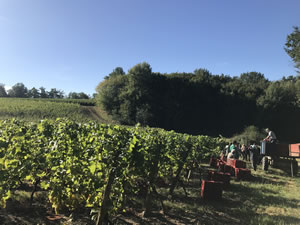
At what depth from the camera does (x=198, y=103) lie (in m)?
42.6

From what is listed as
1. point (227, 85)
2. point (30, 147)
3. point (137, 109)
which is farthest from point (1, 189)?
point (227, 85)

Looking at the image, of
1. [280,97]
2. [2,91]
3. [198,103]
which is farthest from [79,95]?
[280,97]

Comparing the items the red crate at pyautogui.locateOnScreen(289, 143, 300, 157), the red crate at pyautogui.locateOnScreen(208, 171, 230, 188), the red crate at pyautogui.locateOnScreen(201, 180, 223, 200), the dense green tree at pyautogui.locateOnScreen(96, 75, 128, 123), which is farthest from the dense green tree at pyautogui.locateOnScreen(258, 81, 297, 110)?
the red crate at pyautogui.locateOnScreen(201, 180, 223, 200)

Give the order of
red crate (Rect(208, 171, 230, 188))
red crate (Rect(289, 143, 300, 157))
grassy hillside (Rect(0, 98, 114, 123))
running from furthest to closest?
grassy hillside (Rect(0, 98, 114, 123))
red crate (Rect(289, 143, 300, 157))
red crate (Rect(208, 171, 230, 188))

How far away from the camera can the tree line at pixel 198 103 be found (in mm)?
37656

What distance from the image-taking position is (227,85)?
145 ft

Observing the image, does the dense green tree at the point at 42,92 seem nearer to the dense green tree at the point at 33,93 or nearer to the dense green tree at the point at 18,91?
the dense green tree at the point at 33,93

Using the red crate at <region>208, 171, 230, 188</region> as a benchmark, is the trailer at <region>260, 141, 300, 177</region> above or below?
above

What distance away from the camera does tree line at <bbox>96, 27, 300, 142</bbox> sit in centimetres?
3766

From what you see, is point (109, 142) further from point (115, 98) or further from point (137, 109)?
point (115, 98)

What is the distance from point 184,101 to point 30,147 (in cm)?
3883

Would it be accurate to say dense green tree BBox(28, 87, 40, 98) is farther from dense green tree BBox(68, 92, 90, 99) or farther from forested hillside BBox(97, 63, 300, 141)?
forested hillside BBox(97, 63, 300, 141)

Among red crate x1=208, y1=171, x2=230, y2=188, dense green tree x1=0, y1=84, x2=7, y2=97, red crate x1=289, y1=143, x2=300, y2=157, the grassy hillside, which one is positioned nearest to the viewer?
red crate x1=208, y1=171, x2=230, y2=188

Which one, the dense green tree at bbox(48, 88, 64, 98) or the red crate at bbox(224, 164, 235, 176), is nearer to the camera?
the red crate at bbox(224, 164, 235, 176)
